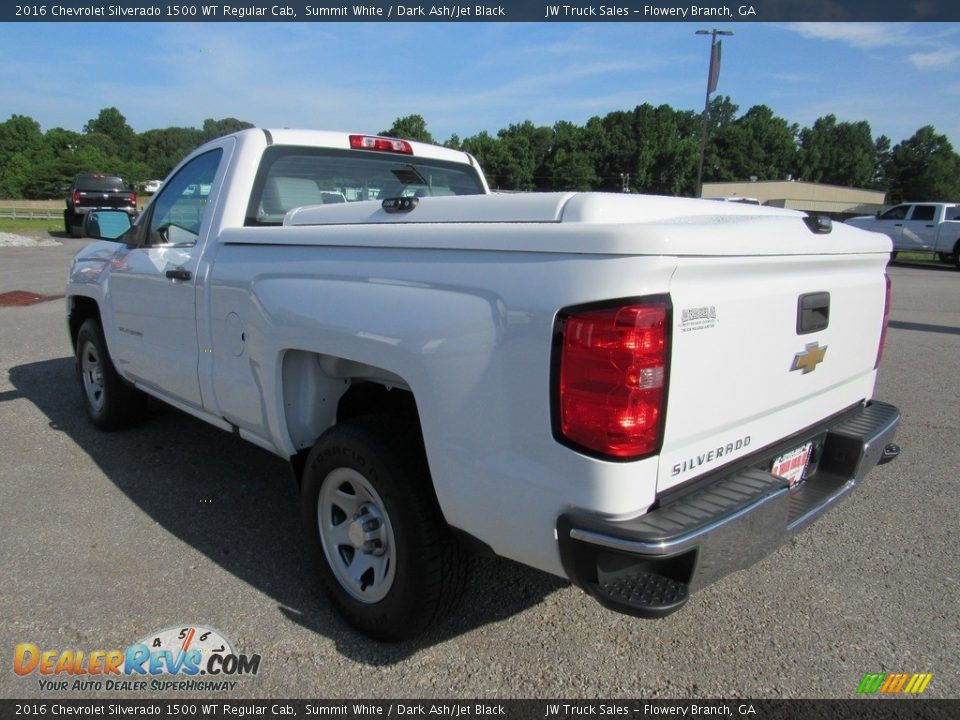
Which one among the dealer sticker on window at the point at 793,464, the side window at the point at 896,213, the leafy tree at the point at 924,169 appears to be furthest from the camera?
the leafy tree at the point at 924,169

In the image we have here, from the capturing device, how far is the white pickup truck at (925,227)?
20578 millimetres

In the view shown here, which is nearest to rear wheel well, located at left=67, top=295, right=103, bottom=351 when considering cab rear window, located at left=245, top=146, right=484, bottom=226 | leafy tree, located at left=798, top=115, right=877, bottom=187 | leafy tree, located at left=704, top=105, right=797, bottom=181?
cab rear window, located at left=245, top=146, right=484, bottom=226

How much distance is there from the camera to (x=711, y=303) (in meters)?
1.90

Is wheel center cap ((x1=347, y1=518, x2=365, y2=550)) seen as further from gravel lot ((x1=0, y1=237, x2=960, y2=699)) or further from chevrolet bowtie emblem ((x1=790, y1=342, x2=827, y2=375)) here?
chevrolet bowtie emblem ((x1=790, y1=342, x2=827, y2=375))

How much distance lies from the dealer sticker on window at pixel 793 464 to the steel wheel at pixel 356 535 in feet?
4.63

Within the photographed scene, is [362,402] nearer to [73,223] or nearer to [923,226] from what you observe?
[923,226]

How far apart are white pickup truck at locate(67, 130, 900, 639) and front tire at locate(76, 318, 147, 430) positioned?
5.39 ft

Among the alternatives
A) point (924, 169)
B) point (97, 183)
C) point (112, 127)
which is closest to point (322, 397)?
point (97, 183)

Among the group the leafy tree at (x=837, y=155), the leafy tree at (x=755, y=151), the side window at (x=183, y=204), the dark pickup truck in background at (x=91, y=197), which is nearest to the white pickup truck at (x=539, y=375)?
the side window at (x=183, y=204)

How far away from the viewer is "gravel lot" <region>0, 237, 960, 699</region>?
235cm

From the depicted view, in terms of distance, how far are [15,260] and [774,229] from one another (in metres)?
19.3

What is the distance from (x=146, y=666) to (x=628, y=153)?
2512 inches

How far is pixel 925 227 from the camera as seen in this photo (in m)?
21.2
